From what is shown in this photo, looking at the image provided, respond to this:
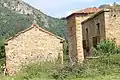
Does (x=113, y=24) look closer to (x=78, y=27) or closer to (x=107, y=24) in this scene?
(x=107, y=24)

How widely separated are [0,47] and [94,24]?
27613mm

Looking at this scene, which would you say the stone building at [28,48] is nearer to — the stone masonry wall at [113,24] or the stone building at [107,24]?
the stone building at [107,24]

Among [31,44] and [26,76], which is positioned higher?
[31,44]

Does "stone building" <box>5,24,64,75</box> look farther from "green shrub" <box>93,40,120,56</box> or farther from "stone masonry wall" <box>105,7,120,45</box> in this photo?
"stone masonry wall" <box>105,7,120,45</box>

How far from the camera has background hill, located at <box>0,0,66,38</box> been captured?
94.0 m

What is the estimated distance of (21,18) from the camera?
102 m

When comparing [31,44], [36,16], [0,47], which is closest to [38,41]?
[31,44]

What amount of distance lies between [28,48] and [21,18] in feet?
234

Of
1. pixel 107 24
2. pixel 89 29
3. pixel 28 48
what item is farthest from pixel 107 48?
pixel 28 48

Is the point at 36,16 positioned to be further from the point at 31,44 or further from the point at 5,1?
the point at 31,44

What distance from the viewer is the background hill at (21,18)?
308ft

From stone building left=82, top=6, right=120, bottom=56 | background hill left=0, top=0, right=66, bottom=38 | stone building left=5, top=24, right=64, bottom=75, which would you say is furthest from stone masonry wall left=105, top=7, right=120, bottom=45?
background hill left=0, top=0, right=66, bottom=38

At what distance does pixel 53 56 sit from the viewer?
32.3m

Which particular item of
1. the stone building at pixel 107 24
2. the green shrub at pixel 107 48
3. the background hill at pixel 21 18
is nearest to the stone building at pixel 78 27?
the stone building at pixel 107 24
